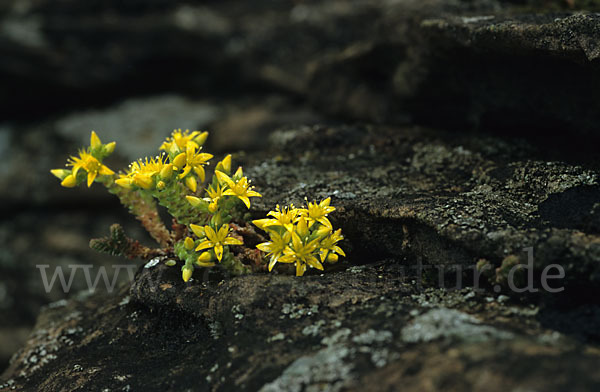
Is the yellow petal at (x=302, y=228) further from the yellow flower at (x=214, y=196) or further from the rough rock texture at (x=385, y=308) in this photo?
the yellow flower at (x=214, y=196)

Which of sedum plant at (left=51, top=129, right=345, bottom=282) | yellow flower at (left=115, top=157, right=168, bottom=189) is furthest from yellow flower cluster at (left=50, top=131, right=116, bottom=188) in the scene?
yellow flower at (left=115, top=157, right=168, bottom=189)

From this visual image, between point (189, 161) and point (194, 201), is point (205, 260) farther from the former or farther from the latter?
point (189, 161)

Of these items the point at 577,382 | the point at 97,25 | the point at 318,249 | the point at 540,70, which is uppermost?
the point at 97,25

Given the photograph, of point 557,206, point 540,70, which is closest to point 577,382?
point 557,206

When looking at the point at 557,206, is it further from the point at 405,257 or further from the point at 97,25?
the point at 97,25

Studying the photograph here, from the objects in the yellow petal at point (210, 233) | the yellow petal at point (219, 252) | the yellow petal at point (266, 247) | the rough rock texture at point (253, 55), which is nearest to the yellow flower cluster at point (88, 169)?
the yellow petal at point (210, 233)

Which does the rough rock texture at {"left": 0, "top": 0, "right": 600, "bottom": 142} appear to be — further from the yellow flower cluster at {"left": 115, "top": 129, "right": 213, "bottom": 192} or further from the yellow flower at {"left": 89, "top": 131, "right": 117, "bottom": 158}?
the yellow flower at {"left": 89, "top": 131, "right": 117, "bottom": 158}
